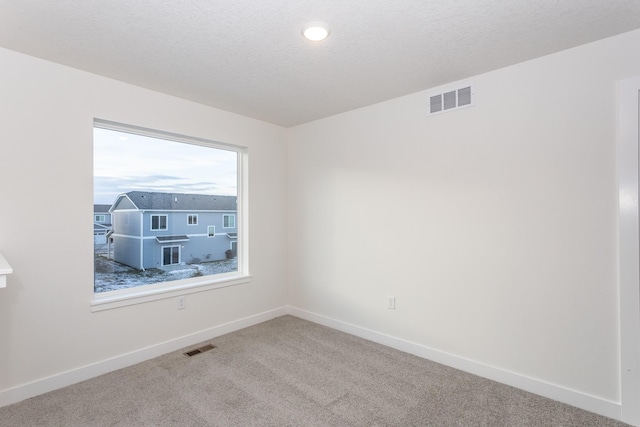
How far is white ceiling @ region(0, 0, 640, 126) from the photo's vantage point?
1791 mm

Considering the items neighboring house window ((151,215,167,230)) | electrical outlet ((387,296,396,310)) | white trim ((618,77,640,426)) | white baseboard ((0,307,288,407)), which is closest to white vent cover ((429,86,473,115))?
white trim ((618,77,640,426))

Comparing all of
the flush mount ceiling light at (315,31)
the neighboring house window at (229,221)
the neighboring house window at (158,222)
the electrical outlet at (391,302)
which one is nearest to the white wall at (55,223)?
the neighboring house window at (158,222)

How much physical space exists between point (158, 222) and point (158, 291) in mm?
672

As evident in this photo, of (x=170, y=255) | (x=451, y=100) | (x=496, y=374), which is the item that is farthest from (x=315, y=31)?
(x=496, y=374)

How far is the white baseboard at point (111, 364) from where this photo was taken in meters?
2.28

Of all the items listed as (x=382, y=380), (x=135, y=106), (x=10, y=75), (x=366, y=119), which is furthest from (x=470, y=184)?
(x=10, y=75)

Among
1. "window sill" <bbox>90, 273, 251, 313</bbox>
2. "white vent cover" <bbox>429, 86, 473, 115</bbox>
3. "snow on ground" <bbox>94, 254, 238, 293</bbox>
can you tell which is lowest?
"window sill" <bbox>90, 273, 251, 313</bbox>

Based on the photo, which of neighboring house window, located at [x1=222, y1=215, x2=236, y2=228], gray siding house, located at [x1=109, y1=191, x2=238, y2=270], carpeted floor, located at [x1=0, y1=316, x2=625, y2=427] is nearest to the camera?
carpeted floor, located at [x1=0, y1=316, x2=625, y2=427]

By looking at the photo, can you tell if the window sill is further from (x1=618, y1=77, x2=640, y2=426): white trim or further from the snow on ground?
(x1=618, y1=77, x2=640, y2=426): white trim

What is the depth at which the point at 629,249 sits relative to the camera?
6.65 ft

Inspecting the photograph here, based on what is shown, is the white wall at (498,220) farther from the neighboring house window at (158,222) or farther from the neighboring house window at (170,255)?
the neighboring house window at (158,222)

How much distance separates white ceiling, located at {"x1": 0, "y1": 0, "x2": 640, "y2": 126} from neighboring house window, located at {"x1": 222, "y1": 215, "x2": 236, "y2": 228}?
147 cm

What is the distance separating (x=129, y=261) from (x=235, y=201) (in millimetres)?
1282

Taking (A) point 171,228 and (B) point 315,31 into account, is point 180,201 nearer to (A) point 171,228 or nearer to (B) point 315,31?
(A) point 171,228
